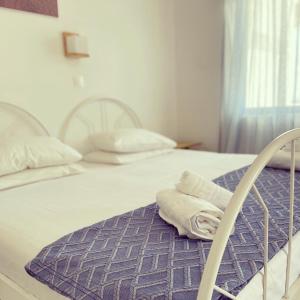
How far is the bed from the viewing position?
3.15ft

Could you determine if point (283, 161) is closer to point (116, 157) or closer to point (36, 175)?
point (116, 157)

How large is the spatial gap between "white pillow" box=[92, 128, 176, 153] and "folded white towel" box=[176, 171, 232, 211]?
1145 mm

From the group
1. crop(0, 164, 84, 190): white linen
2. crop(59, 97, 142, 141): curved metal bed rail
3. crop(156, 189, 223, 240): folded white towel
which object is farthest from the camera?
crop(59, 97, 142, 141): curved metal bed rail

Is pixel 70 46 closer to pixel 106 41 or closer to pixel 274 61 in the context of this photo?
pixel 106 41

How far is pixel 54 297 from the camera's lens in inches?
34.4

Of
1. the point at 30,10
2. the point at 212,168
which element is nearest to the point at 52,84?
the point at 30,10

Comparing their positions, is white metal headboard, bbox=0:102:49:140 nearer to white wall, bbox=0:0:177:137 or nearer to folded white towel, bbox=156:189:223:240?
white wall, bbox=0:0:177:137

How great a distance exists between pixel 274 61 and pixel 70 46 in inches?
66.2

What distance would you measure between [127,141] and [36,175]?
725 millimetres

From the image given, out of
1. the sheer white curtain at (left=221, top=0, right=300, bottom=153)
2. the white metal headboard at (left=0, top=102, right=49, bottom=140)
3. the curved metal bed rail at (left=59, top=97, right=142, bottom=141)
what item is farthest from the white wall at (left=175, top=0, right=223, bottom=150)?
the white metal headboard at (left=0, top=102, right=49, bottom=140)

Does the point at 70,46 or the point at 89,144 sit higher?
the point at 70,46

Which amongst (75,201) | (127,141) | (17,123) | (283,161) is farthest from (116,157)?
(283,161)

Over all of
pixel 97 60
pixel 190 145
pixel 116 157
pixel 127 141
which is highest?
pixel 97 60

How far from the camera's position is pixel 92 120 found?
2.61m
